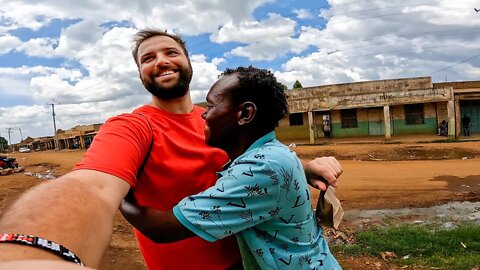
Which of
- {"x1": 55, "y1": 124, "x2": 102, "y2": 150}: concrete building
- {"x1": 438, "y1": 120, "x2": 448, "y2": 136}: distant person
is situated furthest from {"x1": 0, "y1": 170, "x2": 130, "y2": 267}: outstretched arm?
{"x1": 55, "y1": 124, "x2": 102, "y2": 150}: concrete building

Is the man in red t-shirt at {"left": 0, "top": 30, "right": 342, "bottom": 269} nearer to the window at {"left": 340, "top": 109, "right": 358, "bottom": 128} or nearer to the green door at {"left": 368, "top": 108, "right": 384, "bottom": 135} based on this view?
the green door at {"left": 368, "top": 108, "right": 384, "bottom": 135}

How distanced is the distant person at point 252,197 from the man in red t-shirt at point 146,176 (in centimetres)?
14

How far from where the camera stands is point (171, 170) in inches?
60.0

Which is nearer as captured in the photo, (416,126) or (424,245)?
(424,245)

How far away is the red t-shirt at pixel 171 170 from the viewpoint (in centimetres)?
144

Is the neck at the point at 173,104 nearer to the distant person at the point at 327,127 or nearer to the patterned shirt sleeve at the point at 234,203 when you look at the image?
the patterned shirt sleeve at the point at 234,203

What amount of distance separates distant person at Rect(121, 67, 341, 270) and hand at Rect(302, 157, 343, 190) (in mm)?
190

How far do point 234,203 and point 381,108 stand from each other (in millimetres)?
26119

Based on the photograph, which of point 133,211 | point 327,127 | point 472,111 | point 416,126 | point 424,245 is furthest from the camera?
point 327,127

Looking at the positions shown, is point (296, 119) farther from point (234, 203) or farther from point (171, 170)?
point (234, 203)

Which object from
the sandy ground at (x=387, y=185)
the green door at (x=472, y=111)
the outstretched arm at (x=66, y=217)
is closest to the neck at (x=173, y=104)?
the outstretched arm at (x=66, y=217)

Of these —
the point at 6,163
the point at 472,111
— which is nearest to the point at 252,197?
the point at 6,163

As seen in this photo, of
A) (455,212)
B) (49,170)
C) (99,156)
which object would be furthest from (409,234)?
(49,170)

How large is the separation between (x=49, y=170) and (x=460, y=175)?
20.6 metres
